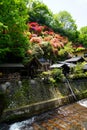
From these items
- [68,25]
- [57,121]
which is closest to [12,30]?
[57,121]

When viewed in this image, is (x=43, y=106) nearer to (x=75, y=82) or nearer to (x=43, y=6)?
(x=75, y=82)

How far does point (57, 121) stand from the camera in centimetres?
1292

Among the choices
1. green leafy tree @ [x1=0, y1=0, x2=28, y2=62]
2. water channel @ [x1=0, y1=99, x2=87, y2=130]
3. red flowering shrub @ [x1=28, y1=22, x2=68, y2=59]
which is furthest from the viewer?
red flowering shrub @ [x1=28, y1=22, x2=68, y2=59]

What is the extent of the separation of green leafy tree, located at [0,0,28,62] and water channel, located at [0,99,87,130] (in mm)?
7595

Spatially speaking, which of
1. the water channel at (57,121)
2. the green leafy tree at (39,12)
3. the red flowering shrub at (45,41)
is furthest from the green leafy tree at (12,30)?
the green leafy tree at (39,12)

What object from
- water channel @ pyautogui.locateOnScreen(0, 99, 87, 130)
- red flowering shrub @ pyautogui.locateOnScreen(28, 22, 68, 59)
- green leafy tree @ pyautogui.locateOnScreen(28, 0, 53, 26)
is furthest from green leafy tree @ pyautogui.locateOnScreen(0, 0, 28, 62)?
green leafy tree @ pyautogui.locateOnScreen(28, 0, 53, 26)

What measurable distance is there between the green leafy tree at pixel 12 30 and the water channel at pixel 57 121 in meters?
7.59

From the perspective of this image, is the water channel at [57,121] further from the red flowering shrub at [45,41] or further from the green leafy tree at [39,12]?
the green leafy tree at [39,12]

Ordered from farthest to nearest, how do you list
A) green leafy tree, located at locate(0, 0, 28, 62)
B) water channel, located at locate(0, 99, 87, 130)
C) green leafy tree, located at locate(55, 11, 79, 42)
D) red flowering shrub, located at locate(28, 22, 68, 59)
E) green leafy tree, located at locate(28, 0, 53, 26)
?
1. green leafy tree, located at locate(55, 11, 79, 42)
2. green leafy tree, located at locate(28, 0, 53, 26)
3. red flowering shrub, located at locate(28, 22, 68, 59)
4. green leafy tree, located at locate(0, 0, 28, 62)
5. water channel, located at locate(0, 99, 87, 130)

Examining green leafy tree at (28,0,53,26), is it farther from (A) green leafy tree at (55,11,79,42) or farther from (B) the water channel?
(B) the water channel

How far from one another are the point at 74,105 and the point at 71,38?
3222cm

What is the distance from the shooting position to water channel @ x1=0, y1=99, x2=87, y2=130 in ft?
38.1

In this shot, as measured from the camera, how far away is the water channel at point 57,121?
38.1ft

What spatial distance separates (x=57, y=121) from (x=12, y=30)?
36.4 feet
